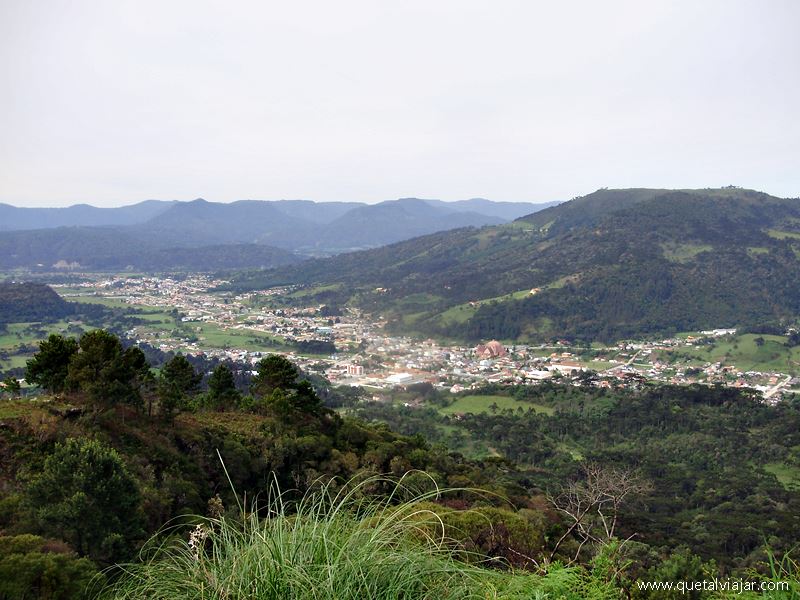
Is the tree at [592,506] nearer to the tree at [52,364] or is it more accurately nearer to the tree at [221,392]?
the tree at [221,392]

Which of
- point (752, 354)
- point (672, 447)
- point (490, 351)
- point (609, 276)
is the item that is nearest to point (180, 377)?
point (672, 447)

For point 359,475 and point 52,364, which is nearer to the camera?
point 359,475

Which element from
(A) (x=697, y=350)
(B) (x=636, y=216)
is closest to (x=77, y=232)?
(B) (x=636, y=216)

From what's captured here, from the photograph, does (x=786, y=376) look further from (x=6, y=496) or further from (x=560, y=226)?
(x=560, y=226)

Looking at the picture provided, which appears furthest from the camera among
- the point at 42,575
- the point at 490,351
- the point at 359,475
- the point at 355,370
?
the point at 490,351

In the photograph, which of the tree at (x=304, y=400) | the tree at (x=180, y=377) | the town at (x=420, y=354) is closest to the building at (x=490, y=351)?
the town at (x=420, y=354)

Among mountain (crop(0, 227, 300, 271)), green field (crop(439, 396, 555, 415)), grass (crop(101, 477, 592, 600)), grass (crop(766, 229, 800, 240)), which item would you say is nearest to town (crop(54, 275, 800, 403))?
green field (crop(439, 396, 555, 415))

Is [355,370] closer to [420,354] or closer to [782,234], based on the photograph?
[420,354]
